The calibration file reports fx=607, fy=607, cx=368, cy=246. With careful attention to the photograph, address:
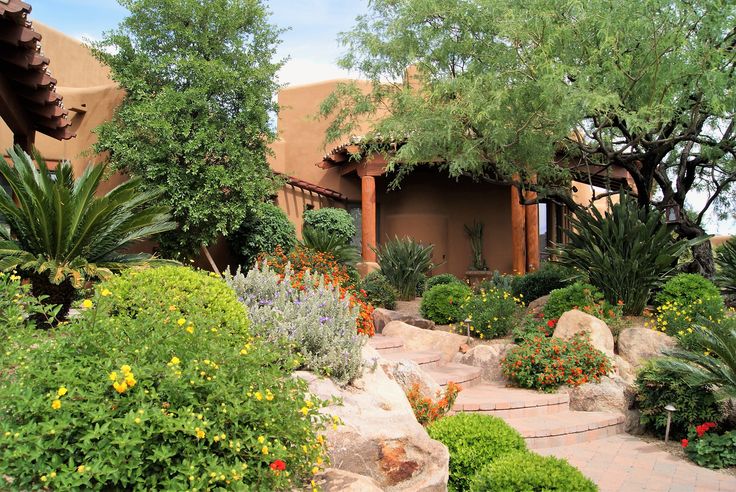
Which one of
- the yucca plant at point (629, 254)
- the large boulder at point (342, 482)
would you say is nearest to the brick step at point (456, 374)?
the yucca plant at point (629, 254)

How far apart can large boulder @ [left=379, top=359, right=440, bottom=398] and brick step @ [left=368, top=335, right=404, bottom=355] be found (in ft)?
6.26

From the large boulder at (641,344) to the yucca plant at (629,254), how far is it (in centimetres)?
100

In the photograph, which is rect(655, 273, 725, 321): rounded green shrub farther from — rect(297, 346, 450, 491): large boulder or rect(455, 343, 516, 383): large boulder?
rect(297, 346, 450, 491): large boulder

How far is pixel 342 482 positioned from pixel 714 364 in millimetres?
4875

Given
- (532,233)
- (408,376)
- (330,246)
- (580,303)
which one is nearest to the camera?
(408,376)

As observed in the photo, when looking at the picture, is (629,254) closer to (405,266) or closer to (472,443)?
(405,266)

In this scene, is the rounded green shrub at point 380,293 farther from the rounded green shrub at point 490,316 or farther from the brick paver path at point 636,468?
the brick paver path at point 636,468

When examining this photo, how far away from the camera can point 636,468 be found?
19.5 feet

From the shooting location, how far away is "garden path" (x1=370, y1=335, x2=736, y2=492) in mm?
5594

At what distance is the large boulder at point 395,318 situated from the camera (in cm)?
1129

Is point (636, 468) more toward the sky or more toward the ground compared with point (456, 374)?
more toward the ground

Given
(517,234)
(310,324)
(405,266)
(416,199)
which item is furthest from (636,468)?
(416,199)

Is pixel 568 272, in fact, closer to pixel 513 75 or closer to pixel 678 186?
pixel 678 186

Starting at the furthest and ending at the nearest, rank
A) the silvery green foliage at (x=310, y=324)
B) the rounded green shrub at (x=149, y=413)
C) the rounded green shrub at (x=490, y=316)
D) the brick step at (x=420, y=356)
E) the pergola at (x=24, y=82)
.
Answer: the rounded green shrub at (x=490, y=316), the brick step at (x=420, y=356), the pergola at (x=24, y=82), the silvery green foliage at (x=310, y=324), the rounded green shrub at (x=149, y=413)
